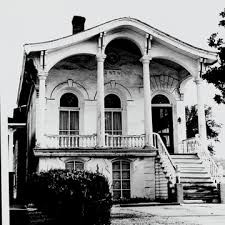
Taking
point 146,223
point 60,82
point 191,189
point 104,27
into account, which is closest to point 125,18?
point 104,27

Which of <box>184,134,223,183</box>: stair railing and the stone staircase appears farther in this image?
<box>184,134,223,183</box>: stair railing

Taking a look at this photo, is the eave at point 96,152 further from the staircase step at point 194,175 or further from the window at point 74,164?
the staircase step at point 194,175

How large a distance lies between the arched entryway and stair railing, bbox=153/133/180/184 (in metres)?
2.02

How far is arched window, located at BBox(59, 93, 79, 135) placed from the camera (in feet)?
69.0

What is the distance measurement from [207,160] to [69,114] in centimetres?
704

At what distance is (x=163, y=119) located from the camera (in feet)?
74.0

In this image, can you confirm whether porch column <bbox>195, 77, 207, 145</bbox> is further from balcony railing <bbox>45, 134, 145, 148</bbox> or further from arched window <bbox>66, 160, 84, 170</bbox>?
arched window <bbox>66, 160, 84, 170</bbox>

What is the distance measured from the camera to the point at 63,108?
827 inches

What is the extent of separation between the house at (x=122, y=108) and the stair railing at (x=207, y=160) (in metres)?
0.04

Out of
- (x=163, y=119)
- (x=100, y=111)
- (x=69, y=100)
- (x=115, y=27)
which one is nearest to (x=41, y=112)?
(x=100, y=111)

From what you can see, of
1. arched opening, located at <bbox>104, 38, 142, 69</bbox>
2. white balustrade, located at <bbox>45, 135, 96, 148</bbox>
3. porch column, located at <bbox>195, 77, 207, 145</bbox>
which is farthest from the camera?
arched opening, located at <bbox>104, 38, 142, 69</bbox>

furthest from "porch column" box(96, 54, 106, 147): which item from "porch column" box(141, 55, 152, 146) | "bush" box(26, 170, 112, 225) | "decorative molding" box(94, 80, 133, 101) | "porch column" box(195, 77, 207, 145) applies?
"bush" box(26, 170, 112, 225)

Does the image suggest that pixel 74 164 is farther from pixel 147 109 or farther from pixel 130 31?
pixel 130 31

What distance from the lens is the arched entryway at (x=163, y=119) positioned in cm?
2242
